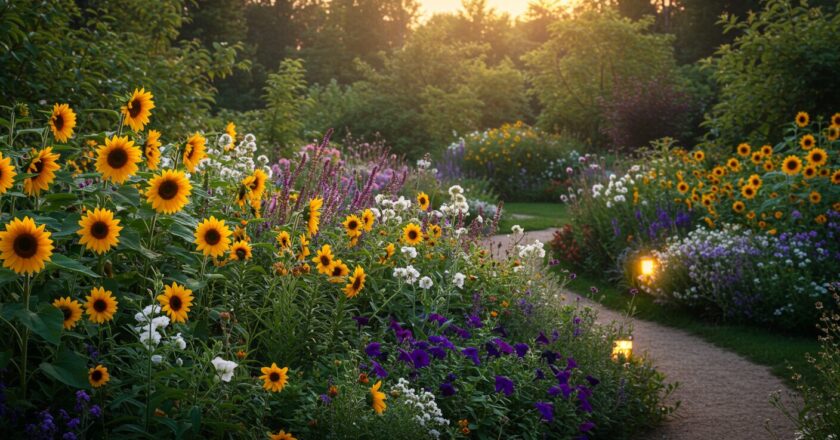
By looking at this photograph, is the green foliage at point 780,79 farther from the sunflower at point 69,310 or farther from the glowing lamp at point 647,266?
the sunflower at point 69,310

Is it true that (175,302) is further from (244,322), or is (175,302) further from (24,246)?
(244,322)

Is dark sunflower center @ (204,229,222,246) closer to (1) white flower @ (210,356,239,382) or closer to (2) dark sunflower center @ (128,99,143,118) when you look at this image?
(1) white flower @ (210,356,239,382)

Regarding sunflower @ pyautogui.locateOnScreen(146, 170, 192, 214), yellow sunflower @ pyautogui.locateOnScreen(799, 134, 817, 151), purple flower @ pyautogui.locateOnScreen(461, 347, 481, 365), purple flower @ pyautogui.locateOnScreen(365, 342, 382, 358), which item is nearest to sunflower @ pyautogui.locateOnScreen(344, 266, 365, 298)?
purple flower @ pyautogui.locateOnScreen(365, 342, 382, 358)

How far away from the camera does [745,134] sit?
8.79 meters

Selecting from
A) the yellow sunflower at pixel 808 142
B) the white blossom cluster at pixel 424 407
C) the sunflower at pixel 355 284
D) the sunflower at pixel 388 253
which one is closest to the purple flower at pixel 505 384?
the white blossom cluster at pixel 424 407

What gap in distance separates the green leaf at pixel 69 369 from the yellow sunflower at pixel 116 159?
2.02 feet

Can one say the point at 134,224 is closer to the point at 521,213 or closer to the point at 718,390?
the point at 718,390

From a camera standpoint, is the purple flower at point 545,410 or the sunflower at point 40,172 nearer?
the sunflower at point 40,172

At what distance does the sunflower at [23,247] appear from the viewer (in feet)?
6.63

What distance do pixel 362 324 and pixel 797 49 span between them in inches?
288

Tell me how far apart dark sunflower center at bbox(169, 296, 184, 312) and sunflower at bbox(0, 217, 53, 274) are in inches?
18.0

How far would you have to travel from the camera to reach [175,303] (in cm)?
241

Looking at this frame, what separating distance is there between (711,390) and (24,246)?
3.94 metres

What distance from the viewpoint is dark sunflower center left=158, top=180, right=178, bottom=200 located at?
2.46m
